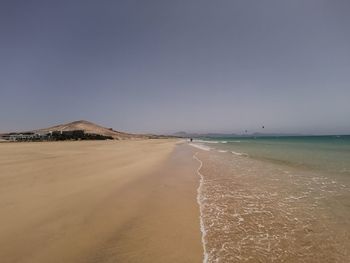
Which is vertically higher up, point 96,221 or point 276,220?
point 96,221

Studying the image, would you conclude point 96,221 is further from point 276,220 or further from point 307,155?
point 307,155

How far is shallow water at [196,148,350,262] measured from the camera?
4473mm

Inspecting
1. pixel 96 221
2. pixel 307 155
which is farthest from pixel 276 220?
pixel 307 155

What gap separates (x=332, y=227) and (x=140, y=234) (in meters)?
4.52

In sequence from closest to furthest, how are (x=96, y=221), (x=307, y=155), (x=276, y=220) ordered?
(x=96, y=221)
(x=276, y=220)
(x=307, y=155)

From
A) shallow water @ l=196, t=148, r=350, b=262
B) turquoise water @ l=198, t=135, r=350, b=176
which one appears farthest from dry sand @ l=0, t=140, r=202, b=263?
turquoise water @ l=198, t=135, r=350, b=176

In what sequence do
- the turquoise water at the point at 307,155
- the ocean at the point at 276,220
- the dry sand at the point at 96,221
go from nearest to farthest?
the dry sand at the point at 96,221 < the ocean at the point at 276,220 < the turquoise water at the point at 307,155

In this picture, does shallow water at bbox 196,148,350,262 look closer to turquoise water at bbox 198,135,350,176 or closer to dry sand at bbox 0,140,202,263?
dry sand at bbox 0,140,202,263

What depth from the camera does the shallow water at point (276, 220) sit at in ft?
14.7

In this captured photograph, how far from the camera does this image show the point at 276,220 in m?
6.23

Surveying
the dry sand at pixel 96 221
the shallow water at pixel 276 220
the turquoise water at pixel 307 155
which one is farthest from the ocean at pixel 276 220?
the turquoise water at pixel 307 155

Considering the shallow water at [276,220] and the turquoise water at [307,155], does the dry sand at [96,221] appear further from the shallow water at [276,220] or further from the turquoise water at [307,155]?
the turquoise water at [307,155]

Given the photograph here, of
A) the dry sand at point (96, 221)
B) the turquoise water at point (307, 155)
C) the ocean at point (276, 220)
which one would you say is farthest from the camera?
the turquoise water at point (307, 155)

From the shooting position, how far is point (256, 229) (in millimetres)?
5609
